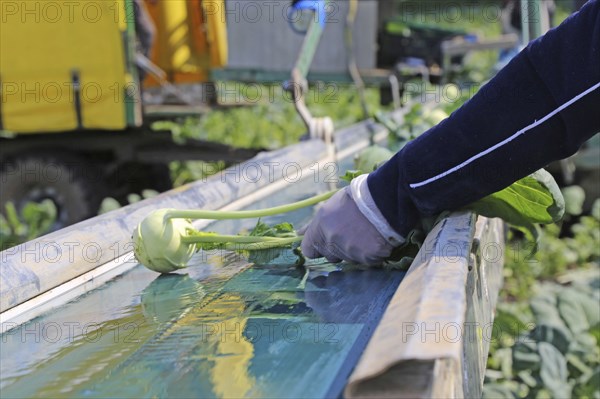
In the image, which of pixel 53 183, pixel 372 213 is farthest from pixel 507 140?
pixel 53 183

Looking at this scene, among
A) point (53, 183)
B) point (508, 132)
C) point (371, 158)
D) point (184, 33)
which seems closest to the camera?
point (508, 132)

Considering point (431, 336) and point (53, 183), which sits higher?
point (431, 336)

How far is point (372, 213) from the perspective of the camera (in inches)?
69.5

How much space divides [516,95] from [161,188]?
16.8 feet

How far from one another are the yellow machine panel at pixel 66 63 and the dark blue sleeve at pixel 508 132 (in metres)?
3.50

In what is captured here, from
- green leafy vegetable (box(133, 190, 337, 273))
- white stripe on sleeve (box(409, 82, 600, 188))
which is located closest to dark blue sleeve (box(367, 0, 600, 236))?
white stripe on sleeve (box(409, 82, 600, 188))

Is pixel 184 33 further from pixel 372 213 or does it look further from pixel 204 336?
pixel 204 336

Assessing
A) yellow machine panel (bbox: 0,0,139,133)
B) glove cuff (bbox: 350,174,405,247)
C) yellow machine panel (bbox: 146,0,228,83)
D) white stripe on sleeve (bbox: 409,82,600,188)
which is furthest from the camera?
yellow machine panel (bbox: 146,0,228,83)

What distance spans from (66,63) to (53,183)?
37.1 inches

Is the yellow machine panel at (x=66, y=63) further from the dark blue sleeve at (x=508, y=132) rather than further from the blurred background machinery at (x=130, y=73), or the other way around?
the dark blue sleeve at (x=508, y=132)

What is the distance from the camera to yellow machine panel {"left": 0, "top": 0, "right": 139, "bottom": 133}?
4.85m

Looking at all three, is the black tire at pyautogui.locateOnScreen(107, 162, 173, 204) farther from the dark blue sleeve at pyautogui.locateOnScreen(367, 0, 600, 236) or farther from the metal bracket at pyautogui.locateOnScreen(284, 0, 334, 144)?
the dark blue sleeve at pyautogui.locateOnScreen(367, 0, 600, 236)

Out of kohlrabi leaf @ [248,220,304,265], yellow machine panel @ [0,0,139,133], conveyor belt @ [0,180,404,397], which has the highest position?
yellow machine panel @ [0,0,139,133]

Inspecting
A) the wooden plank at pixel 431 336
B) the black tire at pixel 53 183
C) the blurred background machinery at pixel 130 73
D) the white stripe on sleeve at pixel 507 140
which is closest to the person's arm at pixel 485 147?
the white stripe on sleeve at pixel 507 140
